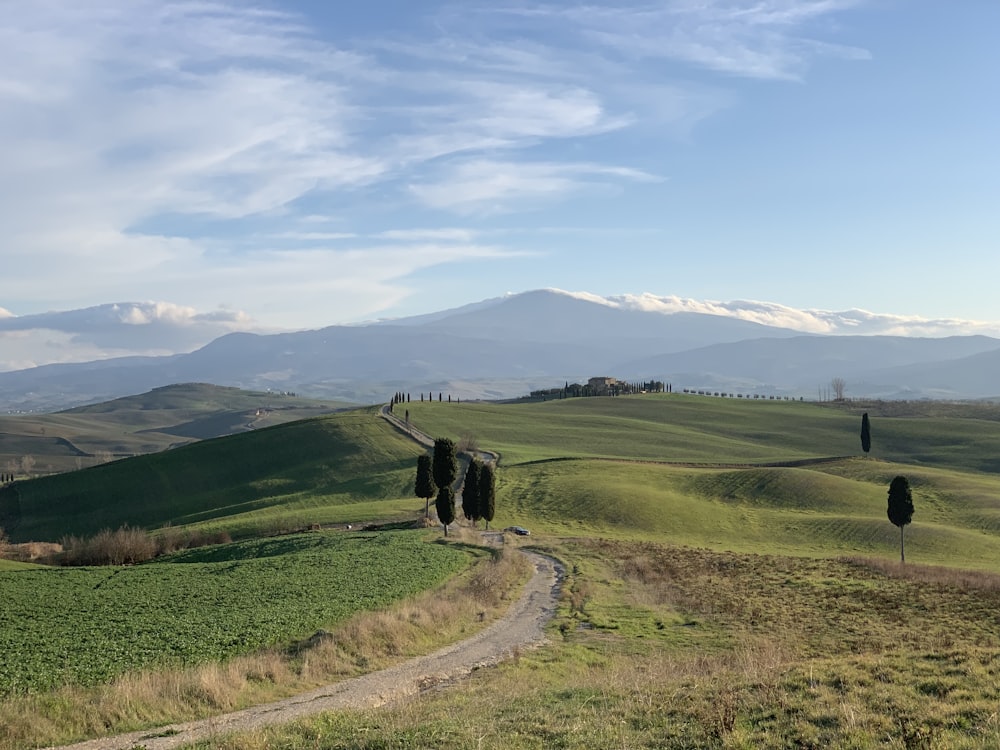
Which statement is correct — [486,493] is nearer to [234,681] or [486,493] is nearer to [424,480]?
[424,480]

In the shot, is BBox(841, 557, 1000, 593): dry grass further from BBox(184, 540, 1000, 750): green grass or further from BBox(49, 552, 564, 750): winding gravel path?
BBox(49, 552, 564, 750): winding gravel path

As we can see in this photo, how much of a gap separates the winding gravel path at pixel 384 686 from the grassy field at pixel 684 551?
149 centimetres

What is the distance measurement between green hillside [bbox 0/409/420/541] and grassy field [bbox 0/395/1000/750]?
416mm

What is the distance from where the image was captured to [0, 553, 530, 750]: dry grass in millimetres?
18125

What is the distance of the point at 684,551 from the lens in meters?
53.0

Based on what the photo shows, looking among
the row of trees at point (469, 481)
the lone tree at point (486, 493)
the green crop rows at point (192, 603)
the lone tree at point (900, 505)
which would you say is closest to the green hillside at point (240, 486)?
the row of trees at point (469, 481)

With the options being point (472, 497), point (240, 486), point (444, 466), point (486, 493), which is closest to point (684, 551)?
point (486, 493)

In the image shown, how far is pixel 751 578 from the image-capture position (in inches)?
1668

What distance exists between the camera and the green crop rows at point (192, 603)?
78.8ft

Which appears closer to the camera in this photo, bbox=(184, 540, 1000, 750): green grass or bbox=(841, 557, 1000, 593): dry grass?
bbox=(184, 540, 1000, 750): green grass

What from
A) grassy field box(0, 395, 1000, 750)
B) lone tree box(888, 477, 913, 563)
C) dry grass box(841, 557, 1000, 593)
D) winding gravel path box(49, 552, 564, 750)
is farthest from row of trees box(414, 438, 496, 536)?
lone tree box(888, 477, 913, 563)

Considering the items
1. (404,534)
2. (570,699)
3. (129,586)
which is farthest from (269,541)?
(570,699)

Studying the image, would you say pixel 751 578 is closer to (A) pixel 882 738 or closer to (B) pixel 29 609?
(A) pixel 882 738

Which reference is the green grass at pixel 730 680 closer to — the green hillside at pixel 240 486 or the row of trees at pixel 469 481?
the row of trees at pixel 469 481
